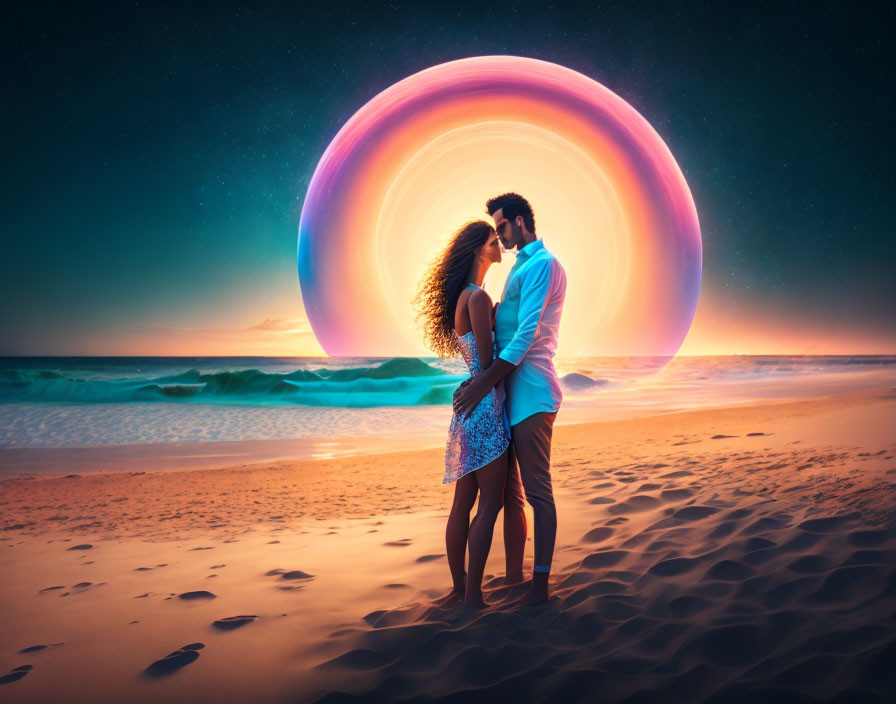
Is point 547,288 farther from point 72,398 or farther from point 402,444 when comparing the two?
point 72,398

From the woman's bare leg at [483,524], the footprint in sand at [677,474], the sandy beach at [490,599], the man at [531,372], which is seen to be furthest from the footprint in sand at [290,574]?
the footprint in sand at [677,474]

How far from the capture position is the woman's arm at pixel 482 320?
2.25m

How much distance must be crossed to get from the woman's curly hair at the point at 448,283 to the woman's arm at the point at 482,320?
12cm

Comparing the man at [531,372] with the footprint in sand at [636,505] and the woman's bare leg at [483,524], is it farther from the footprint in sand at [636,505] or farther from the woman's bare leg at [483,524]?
the footprint in sand at [636,505]

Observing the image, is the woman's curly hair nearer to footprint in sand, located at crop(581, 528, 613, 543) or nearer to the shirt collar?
the shirt collar

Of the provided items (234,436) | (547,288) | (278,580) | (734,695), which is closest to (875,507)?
(734,695)

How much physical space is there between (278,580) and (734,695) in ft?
6.89

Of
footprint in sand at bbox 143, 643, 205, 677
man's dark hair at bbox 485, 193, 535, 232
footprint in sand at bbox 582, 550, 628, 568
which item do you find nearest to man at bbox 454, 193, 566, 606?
man's dark hair at bbox 485, 193, 535, 232

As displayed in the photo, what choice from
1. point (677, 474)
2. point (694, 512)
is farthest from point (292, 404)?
point (694, 512)

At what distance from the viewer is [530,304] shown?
7.30ft

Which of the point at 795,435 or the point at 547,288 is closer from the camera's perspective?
the point at 547,288

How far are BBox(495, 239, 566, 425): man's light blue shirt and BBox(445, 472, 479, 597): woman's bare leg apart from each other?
0.37 m

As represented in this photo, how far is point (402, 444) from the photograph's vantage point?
817 cm

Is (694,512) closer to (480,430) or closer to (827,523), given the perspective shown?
(827,523)
